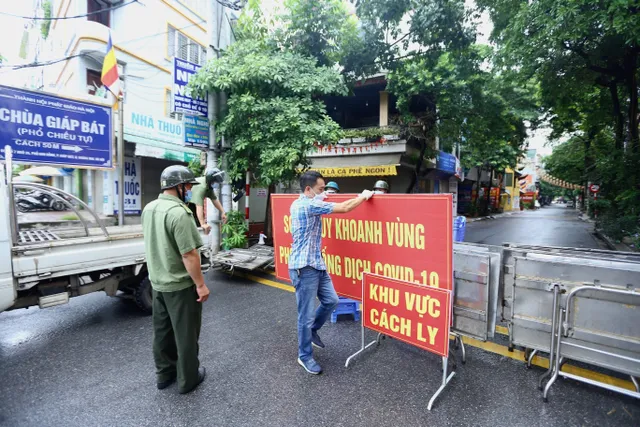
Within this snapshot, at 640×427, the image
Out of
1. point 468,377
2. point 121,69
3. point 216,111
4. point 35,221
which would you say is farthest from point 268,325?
point 121,69

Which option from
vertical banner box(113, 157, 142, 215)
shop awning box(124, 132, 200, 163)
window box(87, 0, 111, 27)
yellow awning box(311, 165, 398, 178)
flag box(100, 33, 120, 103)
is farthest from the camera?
vertical banner box(113, 157, 142, 215)

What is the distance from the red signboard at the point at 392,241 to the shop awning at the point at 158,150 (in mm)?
8940

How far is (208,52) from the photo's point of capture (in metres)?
7.14

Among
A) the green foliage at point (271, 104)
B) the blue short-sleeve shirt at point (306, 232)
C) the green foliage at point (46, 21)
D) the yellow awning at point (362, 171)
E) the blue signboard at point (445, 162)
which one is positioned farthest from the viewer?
the blue signboard at point (445, 162)

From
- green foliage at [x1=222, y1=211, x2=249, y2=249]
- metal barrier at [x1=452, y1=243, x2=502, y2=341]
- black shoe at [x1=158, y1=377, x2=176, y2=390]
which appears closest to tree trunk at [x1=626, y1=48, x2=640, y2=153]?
metal barrier at [x1=452, y1=243, x2=502, y2=341]

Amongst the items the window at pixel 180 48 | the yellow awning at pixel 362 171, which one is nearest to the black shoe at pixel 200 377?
the yellow awning at pixel 362 171

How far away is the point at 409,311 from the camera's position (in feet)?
9.57

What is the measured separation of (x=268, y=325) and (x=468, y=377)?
90.0 inches

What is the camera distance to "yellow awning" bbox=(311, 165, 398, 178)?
1227 centimetres

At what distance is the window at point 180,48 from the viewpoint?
14.8m

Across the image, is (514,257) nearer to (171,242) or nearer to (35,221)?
(171,242)

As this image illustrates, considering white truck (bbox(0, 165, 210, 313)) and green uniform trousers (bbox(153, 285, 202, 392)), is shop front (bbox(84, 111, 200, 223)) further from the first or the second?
green uniform trousers (bbox(153, 285, 202, 392))

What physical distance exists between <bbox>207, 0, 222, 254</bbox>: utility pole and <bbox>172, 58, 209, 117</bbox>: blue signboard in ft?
0.79

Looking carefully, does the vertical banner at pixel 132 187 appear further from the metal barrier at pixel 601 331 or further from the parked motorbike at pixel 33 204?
the metal barrier at pixel 601 331
